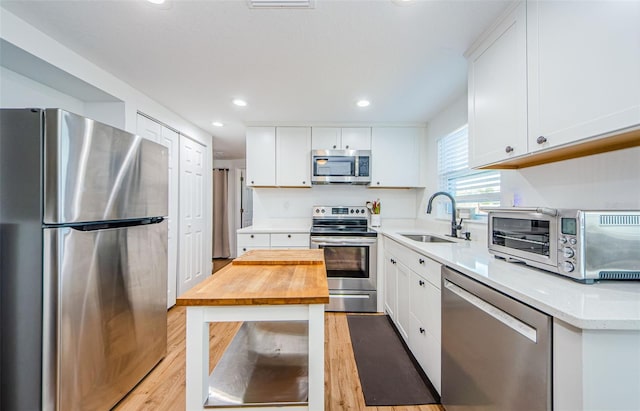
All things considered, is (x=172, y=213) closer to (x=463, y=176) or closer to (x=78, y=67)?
(x=78, y=67)

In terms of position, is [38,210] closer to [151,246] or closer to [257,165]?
[151,246]

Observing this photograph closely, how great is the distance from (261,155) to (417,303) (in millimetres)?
2519

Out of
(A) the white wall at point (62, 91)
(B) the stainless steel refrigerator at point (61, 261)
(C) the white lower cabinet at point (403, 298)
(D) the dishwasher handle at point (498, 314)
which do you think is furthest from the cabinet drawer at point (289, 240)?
(D) the dishwasher handle at point (498, 314)

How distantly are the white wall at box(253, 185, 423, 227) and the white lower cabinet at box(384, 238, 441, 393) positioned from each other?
107 centimetres

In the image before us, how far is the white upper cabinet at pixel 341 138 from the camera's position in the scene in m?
3.36

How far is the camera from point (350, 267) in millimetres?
2969

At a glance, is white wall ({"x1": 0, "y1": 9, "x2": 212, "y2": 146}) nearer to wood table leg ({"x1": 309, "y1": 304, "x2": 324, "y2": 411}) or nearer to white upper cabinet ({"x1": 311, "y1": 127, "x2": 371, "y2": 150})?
white upper cabinet ({"x1": 311, "y1": 127, "x2": 371, "y2": 150})

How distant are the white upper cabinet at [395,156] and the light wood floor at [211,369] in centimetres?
191

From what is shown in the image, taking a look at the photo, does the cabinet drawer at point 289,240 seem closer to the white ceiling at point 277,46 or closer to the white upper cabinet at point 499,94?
the white ceiling at point 277,46

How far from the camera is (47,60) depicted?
1.65 metres

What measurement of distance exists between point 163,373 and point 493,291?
218 centimetres

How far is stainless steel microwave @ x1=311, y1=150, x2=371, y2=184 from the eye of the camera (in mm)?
3256

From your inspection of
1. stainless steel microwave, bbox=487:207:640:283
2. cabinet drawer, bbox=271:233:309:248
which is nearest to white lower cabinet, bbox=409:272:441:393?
stainless steel microwave, bbox=487:207:640:283

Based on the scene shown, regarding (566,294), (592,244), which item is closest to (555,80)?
(592,244)
